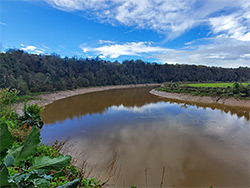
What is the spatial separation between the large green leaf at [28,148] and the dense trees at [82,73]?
27537 mm

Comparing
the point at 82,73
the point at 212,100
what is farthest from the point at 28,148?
the point at 82,73

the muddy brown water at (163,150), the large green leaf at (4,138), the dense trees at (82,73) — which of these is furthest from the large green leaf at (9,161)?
the dense trees at (82,73)

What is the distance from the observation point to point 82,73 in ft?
175

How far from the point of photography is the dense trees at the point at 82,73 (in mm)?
30325

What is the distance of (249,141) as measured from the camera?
8203 mm

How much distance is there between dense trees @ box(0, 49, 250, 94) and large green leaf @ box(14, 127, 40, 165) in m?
27.5

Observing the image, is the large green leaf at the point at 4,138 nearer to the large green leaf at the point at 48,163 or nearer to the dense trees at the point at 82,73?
the large green leaf at the point at 48,163

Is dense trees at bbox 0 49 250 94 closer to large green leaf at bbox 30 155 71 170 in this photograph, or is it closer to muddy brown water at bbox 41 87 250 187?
muddy brown water at bbox 41 87 250 187

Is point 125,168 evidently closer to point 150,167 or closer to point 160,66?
point 150,167

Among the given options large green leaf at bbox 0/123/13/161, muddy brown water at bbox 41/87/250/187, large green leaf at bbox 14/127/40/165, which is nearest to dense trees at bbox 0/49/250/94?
muddy brown water at bbox 41/87/250/187

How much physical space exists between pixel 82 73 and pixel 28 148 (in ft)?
182

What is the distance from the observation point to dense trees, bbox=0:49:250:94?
3033cm

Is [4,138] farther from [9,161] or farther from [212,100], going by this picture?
[212,100]

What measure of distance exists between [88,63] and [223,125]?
59977 millimetres
